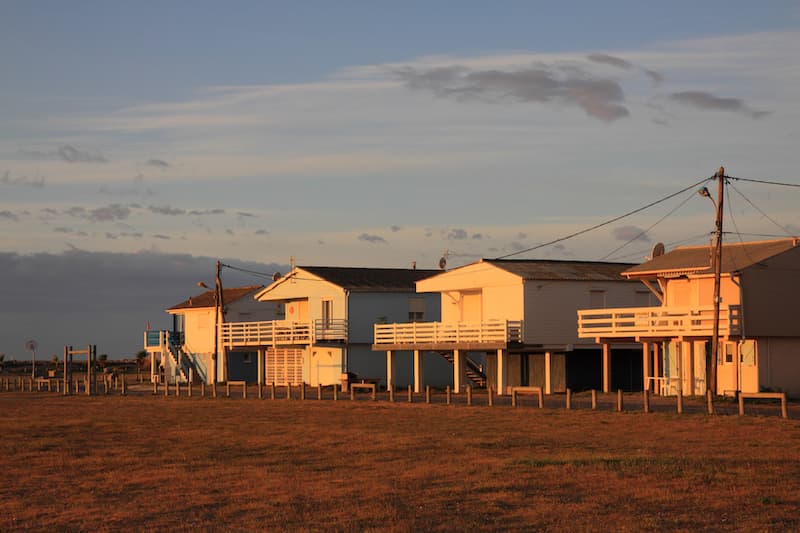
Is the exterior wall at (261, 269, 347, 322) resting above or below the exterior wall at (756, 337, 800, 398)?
above

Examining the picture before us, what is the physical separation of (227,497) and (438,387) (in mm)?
42383

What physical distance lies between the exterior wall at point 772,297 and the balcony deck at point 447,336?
10.5 metres

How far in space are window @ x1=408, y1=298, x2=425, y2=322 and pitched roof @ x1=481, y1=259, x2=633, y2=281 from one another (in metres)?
10.0

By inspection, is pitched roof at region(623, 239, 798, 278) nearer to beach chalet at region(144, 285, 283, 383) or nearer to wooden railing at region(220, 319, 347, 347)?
wooden railing at region(220, 319, 347, 347)

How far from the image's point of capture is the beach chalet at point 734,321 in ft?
146

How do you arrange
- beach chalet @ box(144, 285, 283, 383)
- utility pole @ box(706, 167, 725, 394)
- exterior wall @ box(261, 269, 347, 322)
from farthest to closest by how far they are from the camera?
beach chalet @ box(144, 285, 283, 383), exterior wall @ box(261, 269, 347, 322), utility pole @ box(706, 167, 725, 394)

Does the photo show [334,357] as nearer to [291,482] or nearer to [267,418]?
[267,418]

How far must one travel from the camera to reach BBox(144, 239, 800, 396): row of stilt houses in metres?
44.9

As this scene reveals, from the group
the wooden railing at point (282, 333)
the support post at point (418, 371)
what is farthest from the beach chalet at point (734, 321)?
the wooden railing at point (282, 333)

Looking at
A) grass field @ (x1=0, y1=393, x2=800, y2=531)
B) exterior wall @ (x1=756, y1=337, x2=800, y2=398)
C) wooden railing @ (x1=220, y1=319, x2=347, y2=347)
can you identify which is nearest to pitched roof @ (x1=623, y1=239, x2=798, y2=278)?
exterior wall @ (x1=756, y1=337, x2=800, y2=398)

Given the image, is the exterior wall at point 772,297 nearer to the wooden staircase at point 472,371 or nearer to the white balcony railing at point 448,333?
the white balcony railing at point 448,333

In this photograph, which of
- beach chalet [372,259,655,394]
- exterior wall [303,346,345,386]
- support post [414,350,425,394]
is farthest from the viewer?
exterior wall [303,346,345,386]

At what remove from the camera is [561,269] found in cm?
5434

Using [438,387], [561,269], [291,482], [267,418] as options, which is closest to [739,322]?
[561,269]
